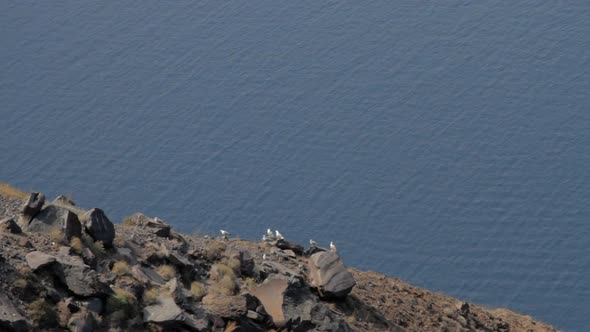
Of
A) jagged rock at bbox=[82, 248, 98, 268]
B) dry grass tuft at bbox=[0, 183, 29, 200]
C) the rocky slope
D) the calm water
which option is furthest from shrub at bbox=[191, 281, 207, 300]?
the calm water

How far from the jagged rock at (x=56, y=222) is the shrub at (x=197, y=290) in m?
2.68

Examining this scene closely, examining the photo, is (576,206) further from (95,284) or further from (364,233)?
(95,284)

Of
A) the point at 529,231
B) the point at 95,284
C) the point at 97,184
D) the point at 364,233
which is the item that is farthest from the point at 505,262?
the point at 95,284

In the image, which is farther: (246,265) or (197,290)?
(246,265)

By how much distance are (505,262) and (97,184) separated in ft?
80.9

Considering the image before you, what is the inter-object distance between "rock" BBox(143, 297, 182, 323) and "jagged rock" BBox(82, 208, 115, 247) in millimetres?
2472

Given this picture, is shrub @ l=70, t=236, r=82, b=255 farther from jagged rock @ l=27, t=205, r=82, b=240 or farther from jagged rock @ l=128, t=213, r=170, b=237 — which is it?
jagged rock @ l=128, t=213, r=170, b=237

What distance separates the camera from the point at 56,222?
23625 mm

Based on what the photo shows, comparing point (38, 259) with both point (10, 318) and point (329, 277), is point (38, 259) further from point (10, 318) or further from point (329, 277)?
point (329, 277)

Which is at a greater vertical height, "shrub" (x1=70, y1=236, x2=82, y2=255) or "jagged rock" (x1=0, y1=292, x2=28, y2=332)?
"shrub" (x1=70, y1=236, x2=82, y2=255)

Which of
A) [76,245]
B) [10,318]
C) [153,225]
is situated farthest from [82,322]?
[153,225]

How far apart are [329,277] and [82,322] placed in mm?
7499

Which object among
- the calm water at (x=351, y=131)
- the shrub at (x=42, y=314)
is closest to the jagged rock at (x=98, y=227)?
the shrub at (x=42, y=314)

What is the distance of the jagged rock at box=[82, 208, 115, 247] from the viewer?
78.1 ft
